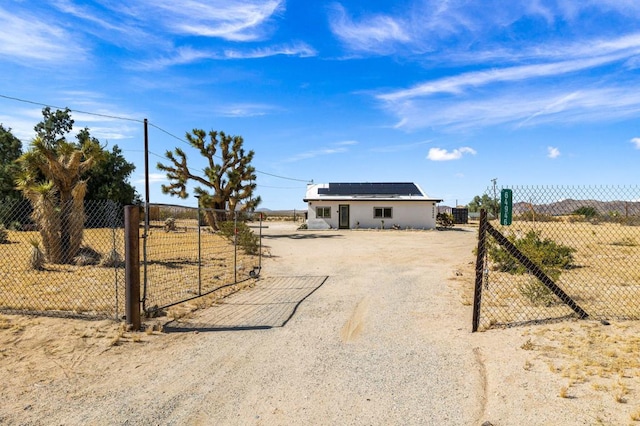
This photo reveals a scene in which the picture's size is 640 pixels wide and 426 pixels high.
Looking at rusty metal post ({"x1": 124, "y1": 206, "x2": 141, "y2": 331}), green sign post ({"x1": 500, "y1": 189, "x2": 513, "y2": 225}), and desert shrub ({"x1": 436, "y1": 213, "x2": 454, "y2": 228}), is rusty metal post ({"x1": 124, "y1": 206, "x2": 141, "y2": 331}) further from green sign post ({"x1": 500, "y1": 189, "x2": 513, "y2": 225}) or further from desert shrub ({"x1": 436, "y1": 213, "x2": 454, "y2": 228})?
desert shrub ({"x1": 436, "y1": 213, "x2": 454, "y2": 228})

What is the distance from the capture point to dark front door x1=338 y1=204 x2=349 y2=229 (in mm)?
36812

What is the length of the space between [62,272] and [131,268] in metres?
6.60

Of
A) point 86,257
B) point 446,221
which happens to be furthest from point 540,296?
point 446,221

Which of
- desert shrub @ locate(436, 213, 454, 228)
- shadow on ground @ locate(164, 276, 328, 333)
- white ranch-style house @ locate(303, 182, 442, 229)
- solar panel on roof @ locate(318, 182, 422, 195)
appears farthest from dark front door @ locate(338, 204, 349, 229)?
shadow on ground @ locate(164, 276, 328, 333)

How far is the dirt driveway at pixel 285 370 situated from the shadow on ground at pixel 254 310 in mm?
48

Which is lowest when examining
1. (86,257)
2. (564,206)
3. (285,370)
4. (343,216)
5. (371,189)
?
(285,370)

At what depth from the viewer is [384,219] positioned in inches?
1448

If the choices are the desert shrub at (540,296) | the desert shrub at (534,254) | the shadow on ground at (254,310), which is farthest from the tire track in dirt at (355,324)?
the desert shrub at (534,254)

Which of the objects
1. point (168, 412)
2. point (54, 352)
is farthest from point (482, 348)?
point (54, 352)

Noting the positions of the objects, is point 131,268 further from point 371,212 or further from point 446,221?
point 446,221

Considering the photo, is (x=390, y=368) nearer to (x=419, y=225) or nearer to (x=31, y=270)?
(x=31, y=270)

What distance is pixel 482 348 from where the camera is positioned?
5500 mm

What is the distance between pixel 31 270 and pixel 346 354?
33.3 feet

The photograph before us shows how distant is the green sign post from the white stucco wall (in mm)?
28528
